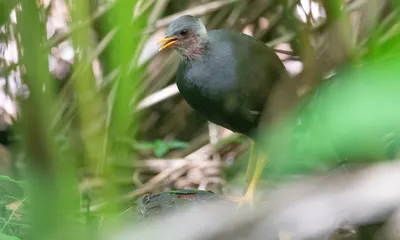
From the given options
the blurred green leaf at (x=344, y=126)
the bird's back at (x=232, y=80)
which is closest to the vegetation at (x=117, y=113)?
the blurred green leaf at (x=344, y=126)

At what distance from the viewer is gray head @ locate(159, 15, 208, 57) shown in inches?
63.2

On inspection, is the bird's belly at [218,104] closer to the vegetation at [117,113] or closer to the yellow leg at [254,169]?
the yellow leg at [254,169]

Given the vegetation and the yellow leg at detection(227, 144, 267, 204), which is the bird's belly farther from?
the vegetation

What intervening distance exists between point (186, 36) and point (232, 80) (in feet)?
0.77

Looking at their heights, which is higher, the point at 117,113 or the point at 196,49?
the point at 196,49

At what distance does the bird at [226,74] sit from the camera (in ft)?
4.75

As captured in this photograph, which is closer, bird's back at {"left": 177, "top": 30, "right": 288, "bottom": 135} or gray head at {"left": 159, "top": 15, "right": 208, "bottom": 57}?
bird's back at {"left": 177, "top": 30, "right": 288, "bottom": 135}

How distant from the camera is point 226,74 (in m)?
1.49

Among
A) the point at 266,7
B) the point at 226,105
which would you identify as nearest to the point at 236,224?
the point at 226,105

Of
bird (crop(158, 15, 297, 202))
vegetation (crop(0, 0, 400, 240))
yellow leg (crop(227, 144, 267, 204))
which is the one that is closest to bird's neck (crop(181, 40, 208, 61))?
bird (crop(158, 15, 297, 202))

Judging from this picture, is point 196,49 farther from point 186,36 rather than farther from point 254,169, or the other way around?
point 254,169

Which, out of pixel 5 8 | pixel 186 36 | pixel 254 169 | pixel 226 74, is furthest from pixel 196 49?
pixel 5 8

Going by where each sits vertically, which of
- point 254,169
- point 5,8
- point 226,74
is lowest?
point 5,8

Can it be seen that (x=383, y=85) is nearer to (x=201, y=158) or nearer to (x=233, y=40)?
(x=233, y=40)
